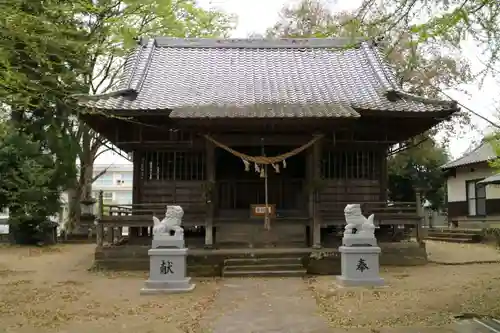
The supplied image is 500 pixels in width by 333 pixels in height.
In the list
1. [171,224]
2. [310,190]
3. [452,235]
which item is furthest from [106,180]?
[171,224]

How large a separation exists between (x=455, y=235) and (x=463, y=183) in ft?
16.5

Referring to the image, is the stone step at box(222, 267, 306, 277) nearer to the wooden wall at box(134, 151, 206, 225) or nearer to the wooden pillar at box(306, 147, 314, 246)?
the wooden pillar at box(306, 147, 314, 246)

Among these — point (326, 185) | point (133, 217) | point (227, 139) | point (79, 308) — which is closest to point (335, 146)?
point (326, 185)

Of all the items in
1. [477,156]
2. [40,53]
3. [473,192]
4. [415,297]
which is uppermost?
[477,156]

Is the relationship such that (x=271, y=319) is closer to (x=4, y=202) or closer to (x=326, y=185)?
(x=326, y=185)

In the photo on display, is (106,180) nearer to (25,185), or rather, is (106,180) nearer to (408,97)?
(25,185)

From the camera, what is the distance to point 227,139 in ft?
48.6

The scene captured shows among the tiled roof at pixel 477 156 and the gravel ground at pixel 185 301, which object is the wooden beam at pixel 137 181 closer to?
the gravel ground at pixel 185 301

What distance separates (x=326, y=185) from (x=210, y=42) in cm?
886

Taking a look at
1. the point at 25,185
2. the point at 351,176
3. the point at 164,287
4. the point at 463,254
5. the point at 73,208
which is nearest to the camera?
the point at 164,287

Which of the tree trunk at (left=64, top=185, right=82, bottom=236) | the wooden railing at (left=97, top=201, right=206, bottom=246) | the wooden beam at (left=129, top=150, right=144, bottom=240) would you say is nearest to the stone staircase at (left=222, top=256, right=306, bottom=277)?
the wooden railing at (left=97, top=201, right=206, bottom=246)

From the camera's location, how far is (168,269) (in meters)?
11.0

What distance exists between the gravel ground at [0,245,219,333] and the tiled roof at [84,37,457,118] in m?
4.86

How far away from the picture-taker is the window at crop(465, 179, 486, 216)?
26.6 meters
